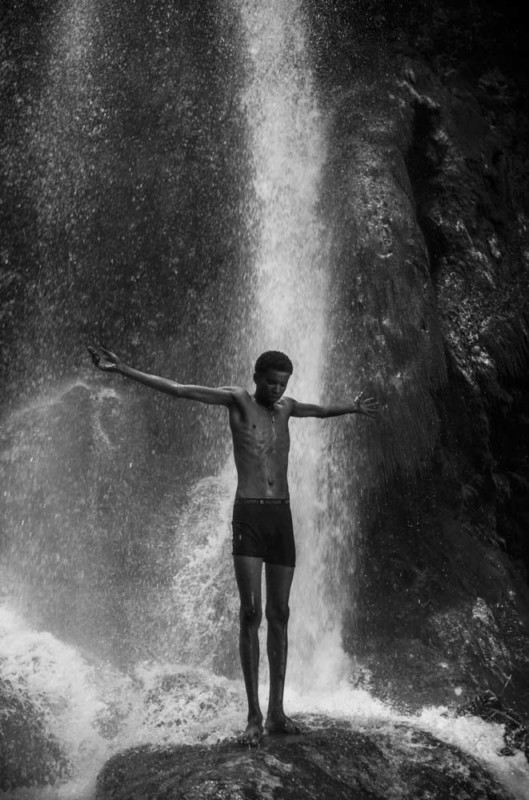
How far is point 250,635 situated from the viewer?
4090mm

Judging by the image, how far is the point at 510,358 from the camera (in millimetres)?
9250

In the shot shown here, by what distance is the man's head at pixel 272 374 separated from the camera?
441 cm

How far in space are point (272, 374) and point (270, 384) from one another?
0.21 ft

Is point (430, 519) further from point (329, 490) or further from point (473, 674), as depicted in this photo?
point (473, 674)

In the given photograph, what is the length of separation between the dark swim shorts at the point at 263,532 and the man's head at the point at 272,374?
63cm

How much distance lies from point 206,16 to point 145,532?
8126mm

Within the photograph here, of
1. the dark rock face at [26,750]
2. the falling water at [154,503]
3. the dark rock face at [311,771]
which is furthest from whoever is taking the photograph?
the falling water at [154,503]

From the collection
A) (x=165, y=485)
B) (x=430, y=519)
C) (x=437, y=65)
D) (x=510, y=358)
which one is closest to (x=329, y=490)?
(x=430, y=519)

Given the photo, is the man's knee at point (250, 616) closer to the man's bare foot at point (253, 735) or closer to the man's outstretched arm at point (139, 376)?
the man's bare foot at point (253, 735)

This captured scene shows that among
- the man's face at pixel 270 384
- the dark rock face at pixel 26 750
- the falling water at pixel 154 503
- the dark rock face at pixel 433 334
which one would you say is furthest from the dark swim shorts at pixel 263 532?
the dark rock face at pixel 433 334

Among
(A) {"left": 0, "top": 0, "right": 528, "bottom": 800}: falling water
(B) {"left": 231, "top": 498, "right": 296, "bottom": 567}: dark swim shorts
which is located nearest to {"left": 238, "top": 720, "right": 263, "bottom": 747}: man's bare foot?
(A) {"left": 0, "top": 0, "right": 528, "bottom": 800}: falling water

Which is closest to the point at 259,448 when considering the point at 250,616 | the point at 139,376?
the point at 139,376

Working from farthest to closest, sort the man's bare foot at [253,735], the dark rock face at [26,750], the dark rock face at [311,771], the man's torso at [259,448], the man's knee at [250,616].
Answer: the dark rock face at [26,750]
the man's torso at [259,448]
the man's knee at [250,616]
the man's bare foot at [253,735]
the dark rock face at [311,771]

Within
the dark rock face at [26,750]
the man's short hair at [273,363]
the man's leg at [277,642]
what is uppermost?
the man's short hair at [273,363]
